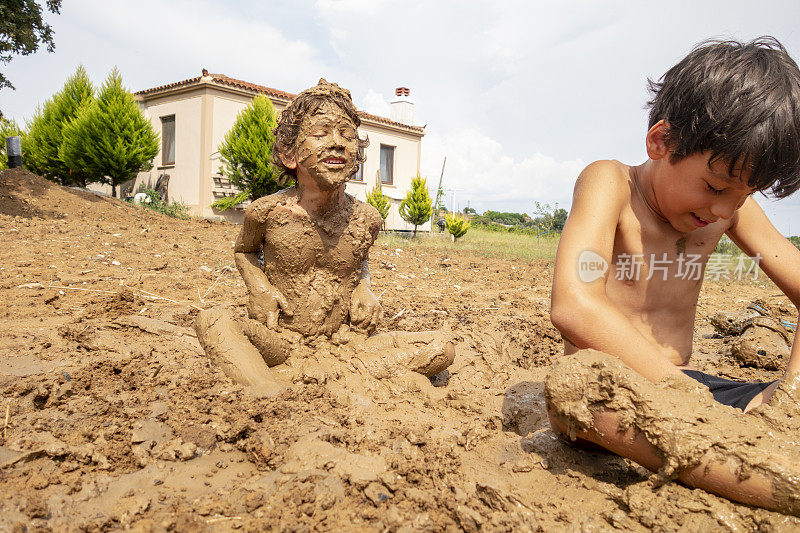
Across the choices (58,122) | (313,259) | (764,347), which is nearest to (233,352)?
(313,259)

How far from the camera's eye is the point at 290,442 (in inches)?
80.0

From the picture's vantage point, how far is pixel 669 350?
7.36 feet

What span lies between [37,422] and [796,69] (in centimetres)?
312

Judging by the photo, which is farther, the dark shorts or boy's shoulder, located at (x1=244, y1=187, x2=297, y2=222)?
boy's shoulder, located at (x1=244, y1=187, x2=297, y2=222)

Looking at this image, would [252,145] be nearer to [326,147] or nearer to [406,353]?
[326,147]

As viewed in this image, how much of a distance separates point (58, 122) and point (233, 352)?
1581cm

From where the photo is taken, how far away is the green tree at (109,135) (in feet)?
42.5

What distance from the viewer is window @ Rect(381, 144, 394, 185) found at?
18.7 m

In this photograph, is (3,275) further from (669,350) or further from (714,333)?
(714,333)

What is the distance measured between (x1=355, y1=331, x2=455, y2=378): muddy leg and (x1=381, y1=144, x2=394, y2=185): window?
52.3 feet

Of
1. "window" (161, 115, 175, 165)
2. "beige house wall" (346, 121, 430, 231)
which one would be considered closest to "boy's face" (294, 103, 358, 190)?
"window" (161, 115, 175, 165)

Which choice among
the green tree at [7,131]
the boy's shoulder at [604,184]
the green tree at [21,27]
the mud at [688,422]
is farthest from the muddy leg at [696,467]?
the green tree at [7,131]

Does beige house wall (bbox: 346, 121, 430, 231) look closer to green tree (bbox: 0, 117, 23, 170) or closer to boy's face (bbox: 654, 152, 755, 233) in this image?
green tree (bbox: 0, 117, 23, 170)

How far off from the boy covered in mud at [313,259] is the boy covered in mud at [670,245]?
1.43 meters
